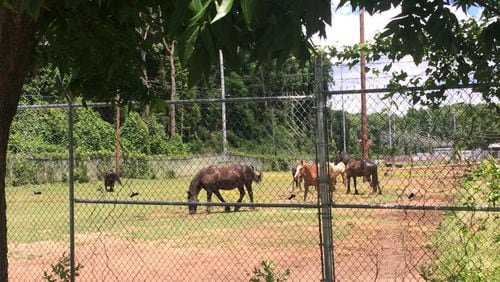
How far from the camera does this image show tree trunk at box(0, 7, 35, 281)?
321 centimetres

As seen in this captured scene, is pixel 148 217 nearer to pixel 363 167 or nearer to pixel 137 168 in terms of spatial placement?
pixel 137 168

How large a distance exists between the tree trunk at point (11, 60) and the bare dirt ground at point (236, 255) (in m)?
5.06

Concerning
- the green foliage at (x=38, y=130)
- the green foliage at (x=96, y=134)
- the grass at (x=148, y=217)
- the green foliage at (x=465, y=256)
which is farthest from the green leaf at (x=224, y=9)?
the green foliage at (x=38, y=130)

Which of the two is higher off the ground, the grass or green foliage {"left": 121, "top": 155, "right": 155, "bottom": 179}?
green foliage {"left": 121, "top": 155, "right": 155, "bottom": 179}

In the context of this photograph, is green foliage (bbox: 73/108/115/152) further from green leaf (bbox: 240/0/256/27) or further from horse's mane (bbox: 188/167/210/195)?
green leaf (bbox: 240/0/256/27)

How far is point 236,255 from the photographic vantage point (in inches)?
409

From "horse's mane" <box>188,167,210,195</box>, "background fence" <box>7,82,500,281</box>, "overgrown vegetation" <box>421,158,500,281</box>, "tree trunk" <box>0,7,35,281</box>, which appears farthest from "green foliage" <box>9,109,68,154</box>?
"tree trunk" <box>0,7,35,281</box>

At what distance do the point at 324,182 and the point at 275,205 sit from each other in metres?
0.55

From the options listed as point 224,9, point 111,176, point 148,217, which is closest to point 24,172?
point 148,217

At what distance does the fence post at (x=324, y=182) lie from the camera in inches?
196

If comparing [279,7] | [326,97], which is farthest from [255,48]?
[326,97]

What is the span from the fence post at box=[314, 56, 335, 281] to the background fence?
3.4 inches

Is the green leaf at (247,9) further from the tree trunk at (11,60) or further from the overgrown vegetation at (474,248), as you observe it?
the overgrown vegetation at (474,248)

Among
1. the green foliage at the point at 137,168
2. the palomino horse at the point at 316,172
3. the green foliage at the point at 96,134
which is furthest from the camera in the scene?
the green foliage at the point at 96,134
